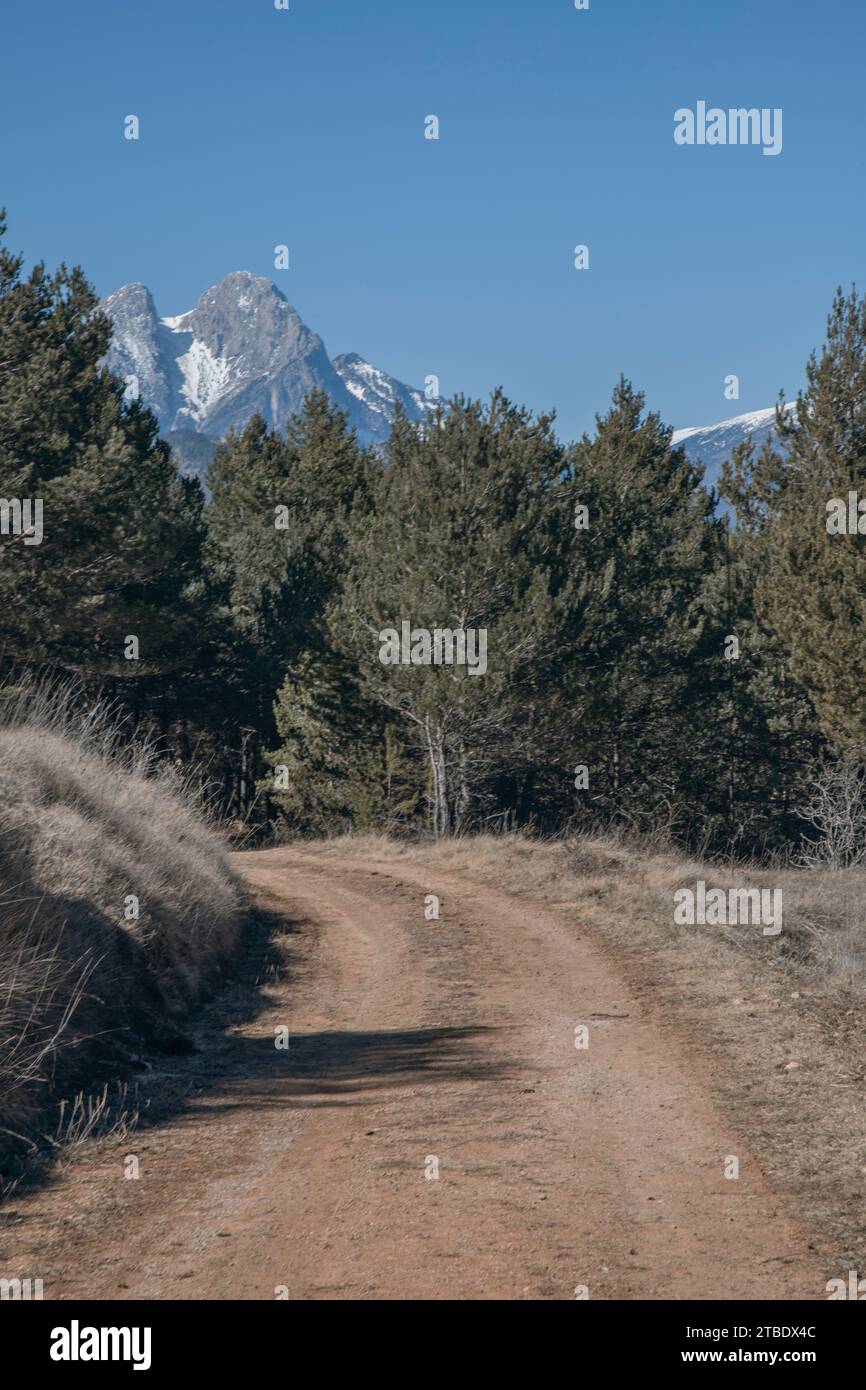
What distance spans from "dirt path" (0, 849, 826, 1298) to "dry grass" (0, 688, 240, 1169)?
671 mm

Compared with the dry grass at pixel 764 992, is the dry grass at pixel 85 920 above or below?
above

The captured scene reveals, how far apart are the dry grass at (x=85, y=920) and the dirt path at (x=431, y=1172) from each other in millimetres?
671

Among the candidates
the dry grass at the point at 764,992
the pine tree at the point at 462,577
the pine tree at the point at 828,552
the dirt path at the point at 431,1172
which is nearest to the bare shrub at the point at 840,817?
the pine tree at the point at 828,552

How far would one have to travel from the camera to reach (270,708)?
4188 centimetres

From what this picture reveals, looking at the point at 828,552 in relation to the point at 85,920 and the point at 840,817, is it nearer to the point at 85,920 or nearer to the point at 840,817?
the point at 840,817

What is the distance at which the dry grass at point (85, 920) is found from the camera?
8125 millimetres

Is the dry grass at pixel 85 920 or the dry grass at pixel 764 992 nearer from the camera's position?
the dry grass at pixel 764 992

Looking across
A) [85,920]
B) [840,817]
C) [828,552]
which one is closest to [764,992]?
[85,920]

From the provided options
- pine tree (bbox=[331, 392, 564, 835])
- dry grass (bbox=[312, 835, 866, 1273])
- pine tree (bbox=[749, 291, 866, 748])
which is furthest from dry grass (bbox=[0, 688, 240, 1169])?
pine tree (bbox=[749, 291, 866, 748])

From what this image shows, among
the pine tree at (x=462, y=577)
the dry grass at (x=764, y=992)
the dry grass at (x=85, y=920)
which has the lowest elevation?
the dry grass at (x=764, y=992)

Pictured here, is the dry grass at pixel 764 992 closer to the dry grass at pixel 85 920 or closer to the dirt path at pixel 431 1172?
the dirt path at pixel 431 1172
